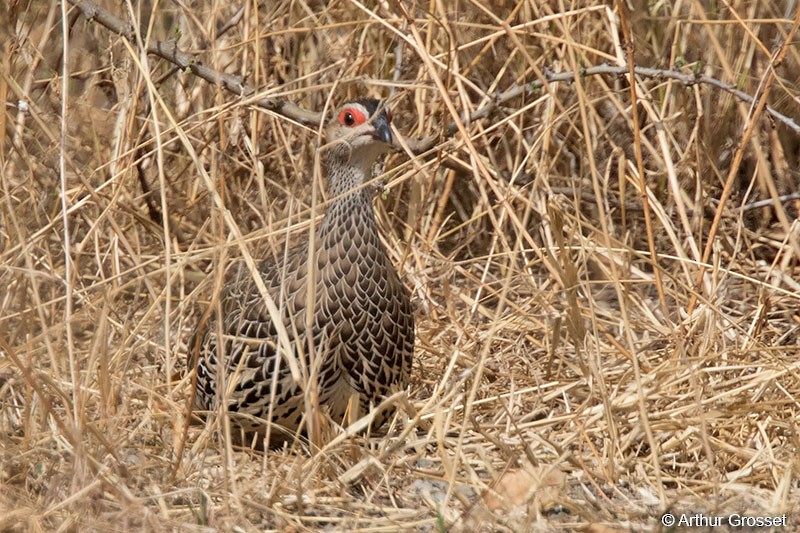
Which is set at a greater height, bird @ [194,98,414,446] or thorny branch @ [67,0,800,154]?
thorny branch @ [67,0,800,154]

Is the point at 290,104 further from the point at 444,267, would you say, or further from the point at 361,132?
the point at 444,267

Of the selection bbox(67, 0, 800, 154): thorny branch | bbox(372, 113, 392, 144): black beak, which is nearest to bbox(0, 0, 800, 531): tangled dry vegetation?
bbox(67, 0, 800, 154): thorny branch

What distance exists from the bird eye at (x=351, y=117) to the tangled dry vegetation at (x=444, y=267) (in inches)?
4.0

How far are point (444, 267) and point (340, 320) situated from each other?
3.37 ft

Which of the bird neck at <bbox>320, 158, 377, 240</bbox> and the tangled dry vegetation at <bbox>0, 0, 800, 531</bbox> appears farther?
the bird neck at <bbox>320, 158, 377, 240</bbox>

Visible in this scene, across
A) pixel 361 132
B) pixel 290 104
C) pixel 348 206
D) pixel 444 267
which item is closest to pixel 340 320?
pixel 348 206

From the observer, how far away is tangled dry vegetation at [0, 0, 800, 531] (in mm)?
2420

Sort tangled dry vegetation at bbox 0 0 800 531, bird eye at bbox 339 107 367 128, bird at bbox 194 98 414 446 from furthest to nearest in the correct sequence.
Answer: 1. bird eye at bbox 339 107 367 128
2. bird at bbox 194 98 414 446
3. tangled dry vegetation at bbox 0 0 800 531

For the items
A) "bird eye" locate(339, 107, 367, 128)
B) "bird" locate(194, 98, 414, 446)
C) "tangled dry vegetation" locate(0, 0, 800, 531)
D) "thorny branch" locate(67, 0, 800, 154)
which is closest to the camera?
"tangled dry vegetation" locate(0, 0, 800, 531)

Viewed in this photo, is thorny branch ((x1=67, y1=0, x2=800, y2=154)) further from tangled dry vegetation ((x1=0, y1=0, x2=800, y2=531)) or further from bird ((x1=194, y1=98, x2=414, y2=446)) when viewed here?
bird ((x1=194, y1=98, x2=414, y2=446))

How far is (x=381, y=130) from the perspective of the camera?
2873 mm

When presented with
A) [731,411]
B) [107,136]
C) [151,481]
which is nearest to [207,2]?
[107,136]

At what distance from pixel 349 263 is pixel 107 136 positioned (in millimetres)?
1378

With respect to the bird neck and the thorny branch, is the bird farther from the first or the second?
the thorny branch
